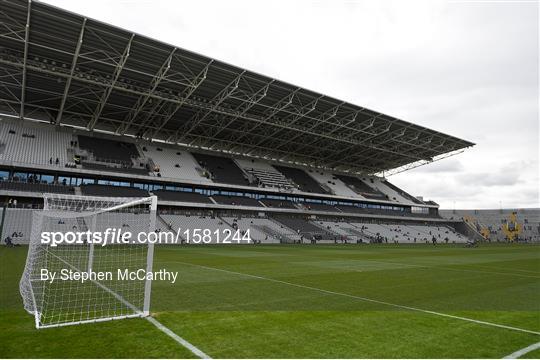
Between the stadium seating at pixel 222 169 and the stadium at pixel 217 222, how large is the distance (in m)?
0.35

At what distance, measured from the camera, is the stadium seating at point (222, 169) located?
52.1 metres

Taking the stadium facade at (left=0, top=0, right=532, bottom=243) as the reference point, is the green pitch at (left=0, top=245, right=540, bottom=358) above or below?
below

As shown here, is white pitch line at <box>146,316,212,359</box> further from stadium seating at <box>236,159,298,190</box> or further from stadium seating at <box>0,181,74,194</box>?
stadium seating at <box>236,159,298,190</box>

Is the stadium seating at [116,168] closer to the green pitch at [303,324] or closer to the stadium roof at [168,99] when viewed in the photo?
the stadium roof at [168,99]

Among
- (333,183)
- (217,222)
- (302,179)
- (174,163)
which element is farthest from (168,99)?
(333,183)

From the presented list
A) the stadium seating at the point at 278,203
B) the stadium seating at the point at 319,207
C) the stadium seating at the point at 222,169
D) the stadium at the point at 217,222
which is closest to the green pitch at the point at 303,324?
the stadium at the point at 217,222

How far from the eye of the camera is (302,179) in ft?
208

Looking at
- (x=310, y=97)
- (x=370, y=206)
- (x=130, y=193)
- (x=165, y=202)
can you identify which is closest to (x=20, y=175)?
(x=130, y=193)

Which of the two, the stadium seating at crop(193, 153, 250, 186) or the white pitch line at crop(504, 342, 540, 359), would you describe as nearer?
the white pitch line at crop(504, 342, 540, 359)

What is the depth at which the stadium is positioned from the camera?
6090mm

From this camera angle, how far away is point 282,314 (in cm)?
735

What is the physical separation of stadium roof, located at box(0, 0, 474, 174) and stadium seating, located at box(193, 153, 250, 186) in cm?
234

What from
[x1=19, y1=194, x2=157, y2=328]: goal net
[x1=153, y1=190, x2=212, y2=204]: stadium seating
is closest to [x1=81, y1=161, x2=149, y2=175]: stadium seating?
[x1=153, y1=190, x2=212, y2=204]: stadium seating

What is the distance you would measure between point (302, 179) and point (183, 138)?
22.5m
